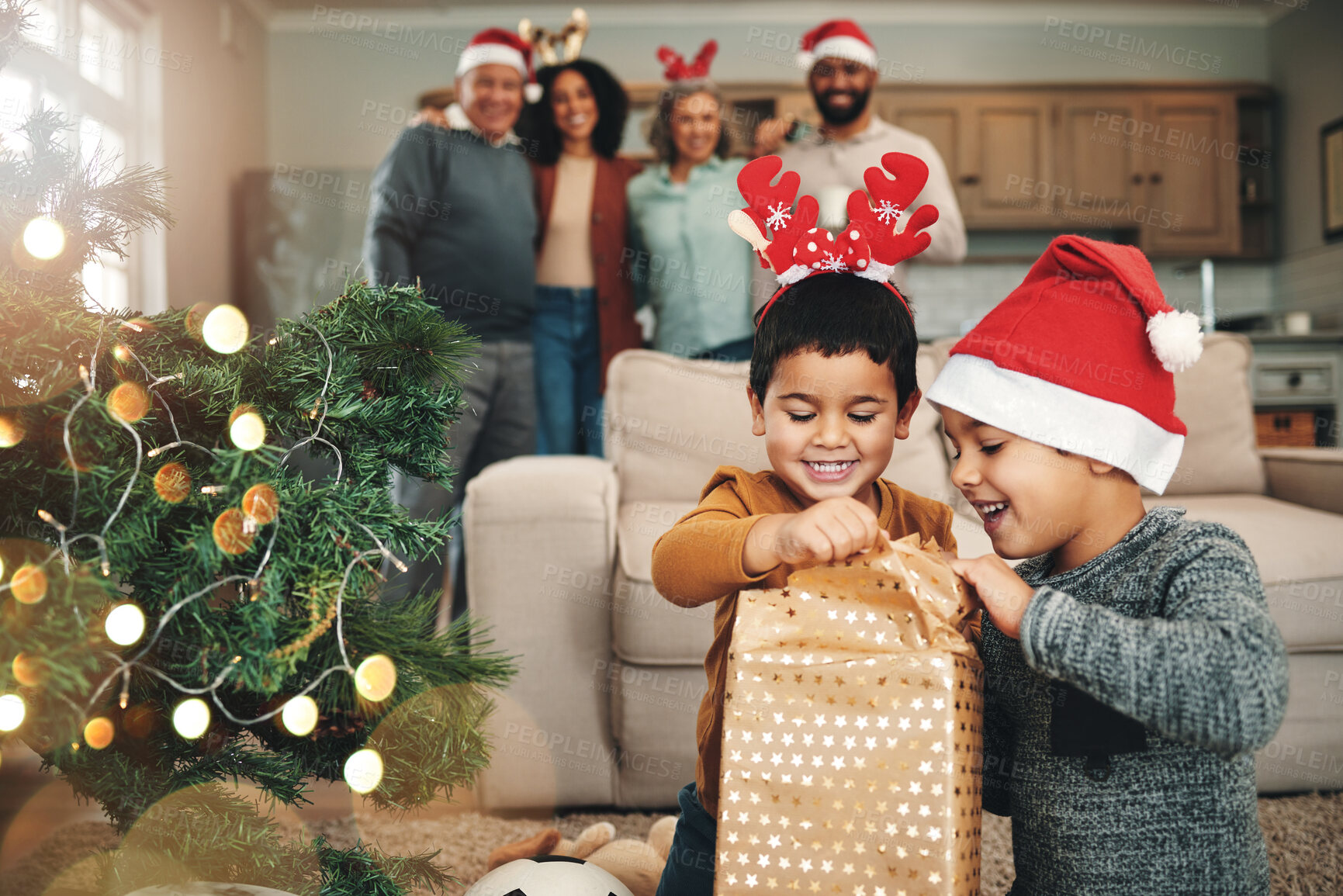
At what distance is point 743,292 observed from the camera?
8.45ft

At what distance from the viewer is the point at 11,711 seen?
0.59m

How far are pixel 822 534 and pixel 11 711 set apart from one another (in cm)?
59

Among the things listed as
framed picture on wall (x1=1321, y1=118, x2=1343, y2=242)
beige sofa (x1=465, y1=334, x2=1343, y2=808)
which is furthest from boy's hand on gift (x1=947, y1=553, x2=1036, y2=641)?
framed picture on wall (x1=1321, y1=118, x2=1343, y2=242)

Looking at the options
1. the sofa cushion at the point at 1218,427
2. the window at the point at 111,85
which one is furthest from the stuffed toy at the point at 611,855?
the window at the point at 111,85

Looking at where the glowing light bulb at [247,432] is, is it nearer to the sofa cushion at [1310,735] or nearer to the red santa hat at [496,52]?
the sofa cushion at [1310,735]

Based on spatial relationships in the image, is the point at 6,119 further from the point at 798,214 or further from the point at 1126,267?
the point at 1126,267

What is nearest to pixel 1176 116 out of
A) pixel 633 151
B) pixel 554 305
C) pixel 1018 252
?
pixel 1018 252

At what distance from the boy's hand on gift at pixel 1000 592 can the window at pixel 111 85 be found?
125 inches

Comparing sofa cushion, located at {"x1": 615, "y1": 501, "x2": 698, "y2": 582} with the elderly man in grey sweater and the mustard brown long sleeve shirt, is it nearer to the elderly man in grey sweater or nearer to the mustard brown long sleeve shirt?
the mustard brown long sleeve shirt

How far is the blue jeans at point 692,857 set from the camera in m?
0.96

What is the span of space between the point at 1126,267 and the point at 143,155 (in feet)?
14.0

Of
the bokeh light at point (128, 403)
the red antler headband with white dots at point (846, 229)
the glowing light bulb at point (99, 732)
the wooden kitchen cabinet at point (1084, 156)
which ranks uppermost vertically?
the wooden kitchen cabinet at point (1084, 156)

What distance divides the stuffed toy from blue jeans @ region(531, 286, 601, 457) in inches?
58.6

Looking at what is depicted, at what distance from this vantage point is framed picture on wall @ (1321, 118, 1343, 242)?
4.52 m
